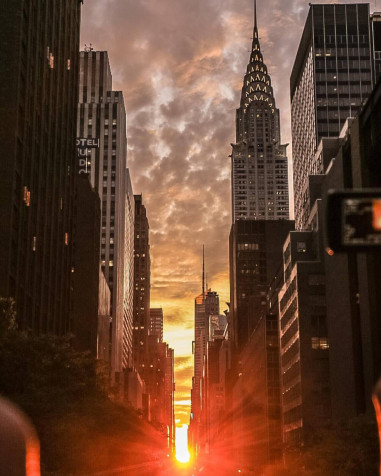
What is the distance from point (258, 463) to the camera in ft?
529

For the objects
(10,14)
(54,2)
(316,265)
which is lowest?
(316,265)

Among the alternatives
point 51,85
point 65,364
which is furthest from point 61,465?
point 51,85

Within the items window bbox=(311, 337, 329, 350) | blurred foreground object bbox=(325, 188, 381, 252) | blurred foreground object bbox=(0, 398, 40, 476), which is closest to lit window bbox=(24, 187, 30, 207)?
window bbox=(311, 337, 329, 350)

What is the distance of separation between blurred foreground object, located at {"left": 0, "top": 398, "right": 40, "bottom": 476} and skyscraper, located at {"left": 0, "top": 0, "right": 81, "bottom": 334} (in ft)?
206

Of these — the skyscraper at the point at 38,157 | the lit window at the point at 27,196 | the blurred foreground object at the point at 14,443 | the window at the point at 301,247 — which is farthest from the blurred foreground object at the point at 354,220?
the window at the point at 301,247

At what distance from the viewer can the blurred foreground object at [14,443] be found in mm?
9289

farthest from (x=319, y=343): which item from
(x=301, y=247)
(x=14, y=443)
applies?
(x=14, y=443)

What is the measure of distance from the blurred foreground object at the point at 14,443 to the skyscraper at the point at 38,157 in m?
62.9

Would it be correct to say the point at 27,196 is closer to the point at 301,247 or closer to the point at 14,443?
the point at 301,247

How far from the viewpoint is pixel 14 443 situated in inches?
371

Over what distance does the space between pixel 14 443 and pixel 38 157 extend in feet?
265

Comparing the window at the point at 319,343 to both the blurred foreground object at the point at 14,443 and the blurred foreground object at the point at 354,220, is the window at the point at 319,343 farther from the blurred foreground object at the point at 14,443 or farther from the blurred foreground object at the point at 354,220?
the blurred foreground object at the point at 354,220

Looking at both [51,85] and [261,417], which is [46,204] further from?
[261,417]

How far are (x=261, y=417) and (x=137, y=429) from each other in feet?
213
